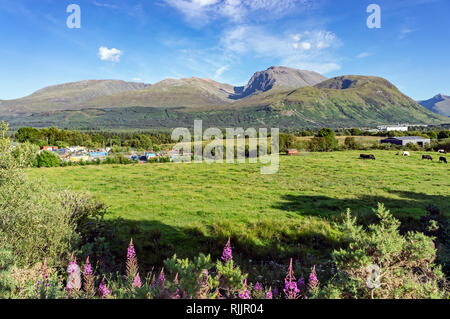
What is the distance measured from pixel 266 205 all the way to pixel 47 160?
48082 millimetres

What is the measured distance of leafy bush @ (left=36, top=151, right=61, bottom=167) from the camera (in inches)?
1829

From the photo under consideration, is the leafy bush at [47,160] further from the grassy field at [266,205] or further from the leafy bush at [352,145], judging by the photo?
the leafy bush at [352,145]

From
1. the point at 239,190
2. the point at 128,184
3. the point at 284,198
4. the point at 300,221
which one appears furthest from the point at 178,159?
the point at 300,221

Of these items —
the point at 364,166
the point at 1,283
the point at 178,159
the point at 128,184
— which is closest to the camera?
the point at 1,283

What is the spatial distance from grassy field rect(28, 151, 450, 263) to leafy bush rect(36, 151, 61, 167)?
2730 cm

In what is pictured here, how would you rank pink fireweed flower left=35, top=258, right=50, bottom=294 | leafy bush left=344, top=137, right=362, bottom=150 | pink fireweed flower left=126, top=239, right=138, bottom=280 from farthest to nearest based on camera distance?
leafy bush left=344, top=137, right=362, bottom=150 → pink fireweed flower left=126, top=239, right=138, bottom=280 → pink fireweed flower left=35, top=258, right=50, bottom=294

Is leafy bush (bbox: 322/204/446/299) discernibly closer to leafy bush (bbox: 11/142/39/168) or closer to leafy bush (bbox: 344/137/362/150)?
leafy bush (bbox: 11/142/39/168)

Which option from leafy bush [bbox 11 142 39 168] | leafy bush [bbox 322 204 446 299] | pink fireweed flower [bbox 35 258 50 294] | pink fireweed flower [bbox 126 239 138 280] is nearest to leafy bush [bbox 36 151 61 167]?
leafy bush [bbox 11 142 39 168]

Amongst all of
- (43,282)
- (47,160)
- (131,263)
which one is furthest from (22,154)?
(47,160)

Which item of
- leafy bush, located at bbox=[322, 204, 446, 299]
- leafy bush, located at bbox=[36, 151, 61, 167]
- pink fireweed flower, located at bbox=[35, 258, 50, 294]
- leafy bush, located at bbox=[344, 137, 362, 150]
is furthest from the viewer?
leafy bush, located at bbox=[344, 137, 362, 150]
